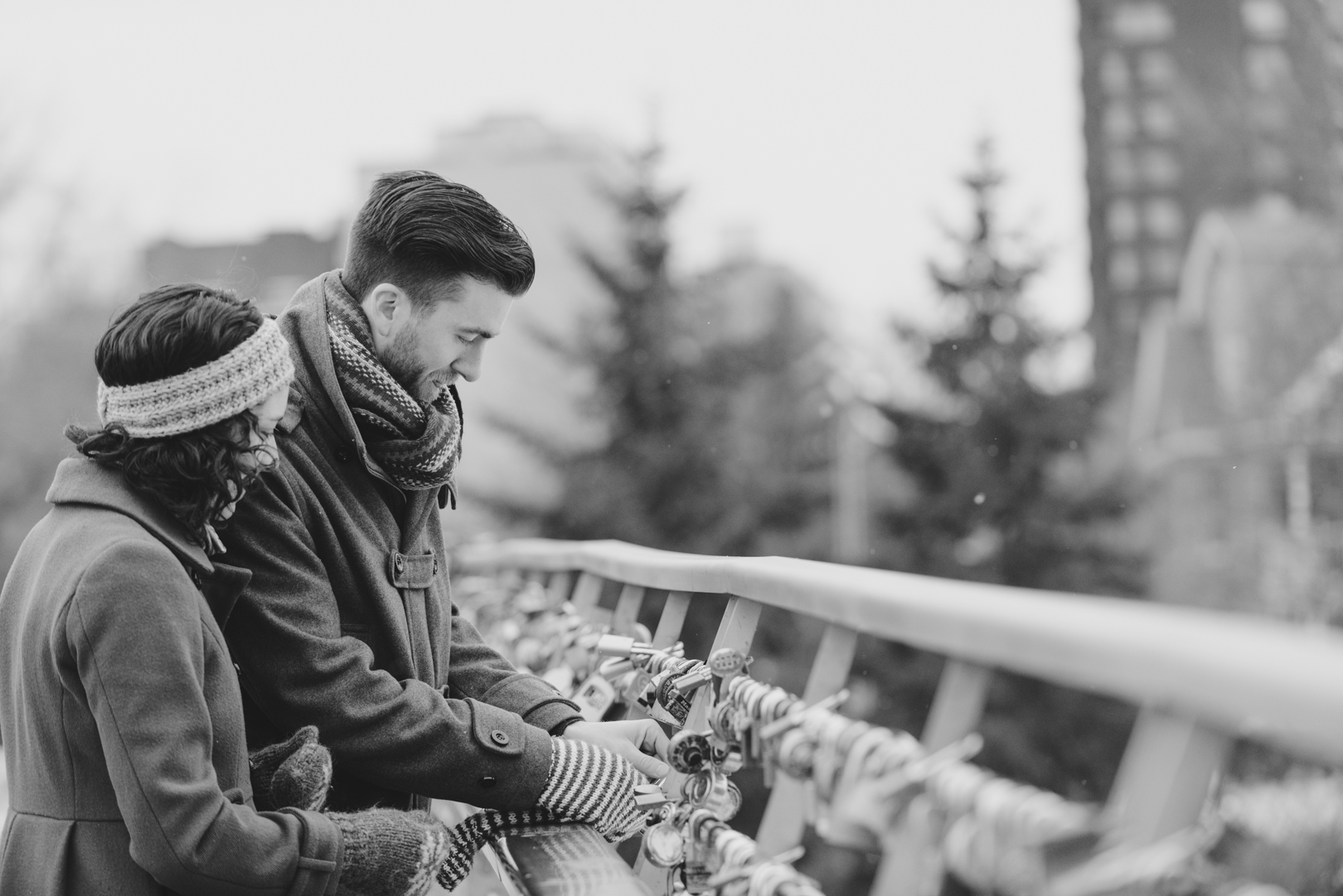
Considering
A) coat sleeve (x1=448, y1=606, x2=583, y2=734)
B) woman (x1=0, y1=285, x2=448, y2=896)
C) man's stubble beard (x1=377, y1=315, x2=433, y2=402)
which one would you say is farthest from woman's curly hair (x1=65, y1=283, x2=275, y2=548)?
coat sleeve (x1=448, y1=606, x2=583, y2=734)

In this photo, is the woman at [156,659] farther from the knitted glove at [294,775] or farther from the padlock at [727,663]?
the padlock at [727,663]

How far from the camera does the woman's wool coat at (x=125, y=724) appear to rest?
1693 mm

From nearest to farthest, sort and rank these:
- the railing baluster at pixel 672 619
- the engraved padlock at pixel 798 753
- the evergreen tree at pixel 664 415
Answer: the engraved padlock at pixel 798 753
the railing baluster at pixel 672 619
the evergreen tree at pixel 664 415

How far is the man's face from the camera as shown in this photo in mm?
2346

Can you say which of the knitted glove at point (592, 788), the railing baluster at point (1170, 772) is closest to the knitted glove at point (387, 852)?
the knitted glove at point (592, 788)

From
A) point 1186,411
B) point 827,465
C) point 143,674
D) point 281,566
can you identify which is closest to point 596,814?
point 281,566

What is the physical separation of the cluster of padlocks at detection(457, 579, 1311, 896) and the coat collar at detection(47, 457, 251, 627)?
739mm

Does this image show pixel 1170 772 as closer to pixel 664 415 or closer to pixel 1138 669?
pixel 1138 669

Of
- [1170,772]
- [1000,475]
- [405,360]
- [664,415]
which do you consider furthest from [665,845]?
[1000,475]

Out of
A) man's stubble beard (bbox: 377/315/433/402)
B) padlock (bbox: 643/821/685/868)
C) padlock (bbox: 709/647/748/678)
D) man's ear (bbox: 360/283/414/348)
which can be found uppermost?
man's ear (bbox: 360/283/414/348)

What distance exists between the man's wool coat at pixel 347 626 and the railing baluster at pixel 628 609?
0.71 meters

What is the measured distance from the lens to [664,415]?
20359mm

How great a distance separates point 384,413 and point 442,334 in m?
0.17

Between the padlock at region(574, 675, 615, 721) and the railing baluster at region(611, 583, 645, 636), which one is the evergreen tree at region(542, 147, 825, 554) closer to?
the railing baluster at region(611, 583, 645, 636)
